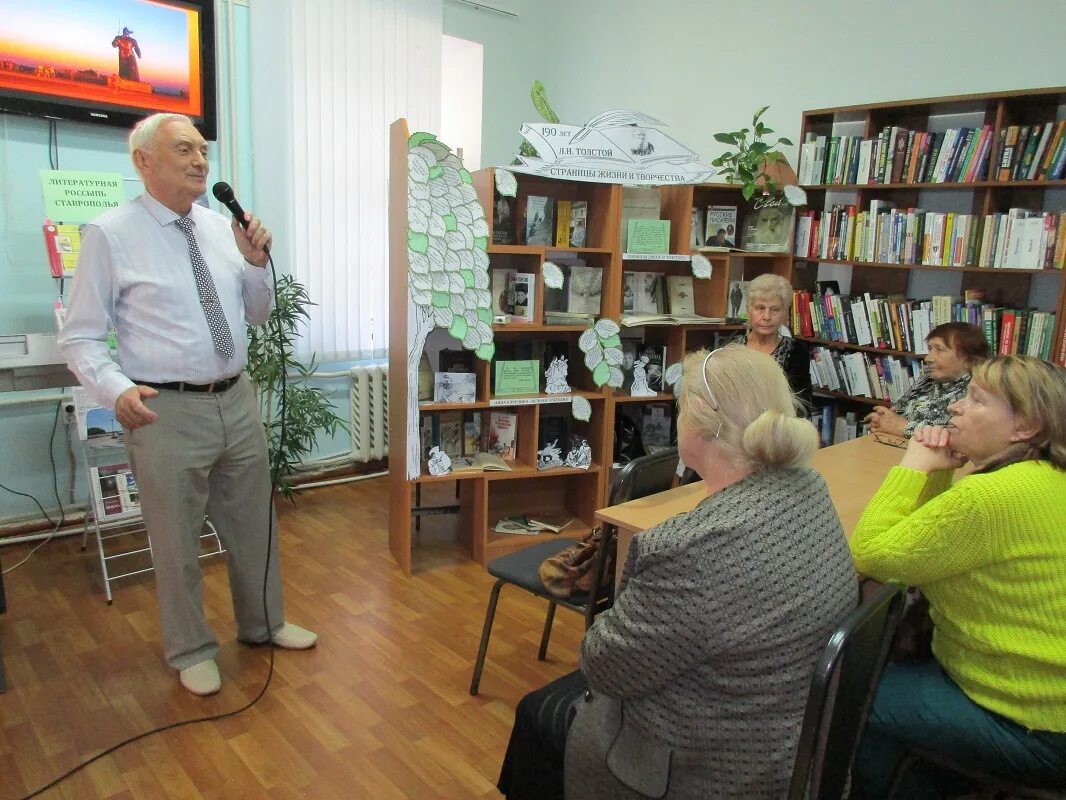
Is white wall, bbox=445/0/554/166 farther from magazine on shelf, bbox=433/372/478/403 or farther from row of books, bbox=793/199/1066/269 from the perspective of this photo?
magazine on shelf, bbox=433/372/478/403

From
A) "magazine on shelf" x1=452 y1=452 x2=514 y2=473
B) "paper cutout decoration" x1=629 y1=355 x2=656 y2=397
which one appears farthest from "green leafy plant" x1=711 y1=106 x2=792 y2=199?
"magazine on shelf" x1=452 y1=452 x2=514 y2=473

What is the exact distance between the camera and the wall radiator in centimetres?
475

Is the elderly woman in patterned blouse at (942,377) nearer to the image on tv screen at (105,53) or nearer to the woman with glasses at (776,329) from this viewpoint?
the woman with glasses at (776,329)

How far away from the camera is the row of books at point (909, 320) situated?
3244 mm

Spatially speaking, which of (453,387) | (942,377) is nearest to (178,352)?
(453,387)

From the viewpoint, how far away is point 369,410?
4.83 meters

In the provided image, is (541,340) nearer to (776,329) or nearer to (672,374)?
(672,374)

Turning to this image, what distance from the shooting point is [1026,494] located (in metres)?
1.47

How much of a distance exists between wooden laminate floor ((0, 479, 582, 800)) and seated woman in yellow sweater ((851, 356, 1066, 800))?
1.11 m

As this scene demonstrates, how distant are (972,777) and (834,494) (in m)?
0.83

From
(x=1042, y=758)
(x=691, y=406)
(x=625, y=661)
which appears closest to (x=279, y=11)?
(x=691, y=406)

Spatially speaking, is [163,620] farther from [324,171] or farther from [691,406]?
[324,171]

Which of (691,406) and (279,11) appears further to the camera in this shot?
(279,11)

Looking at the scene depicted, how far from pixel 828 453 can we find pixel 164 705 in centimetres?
232
